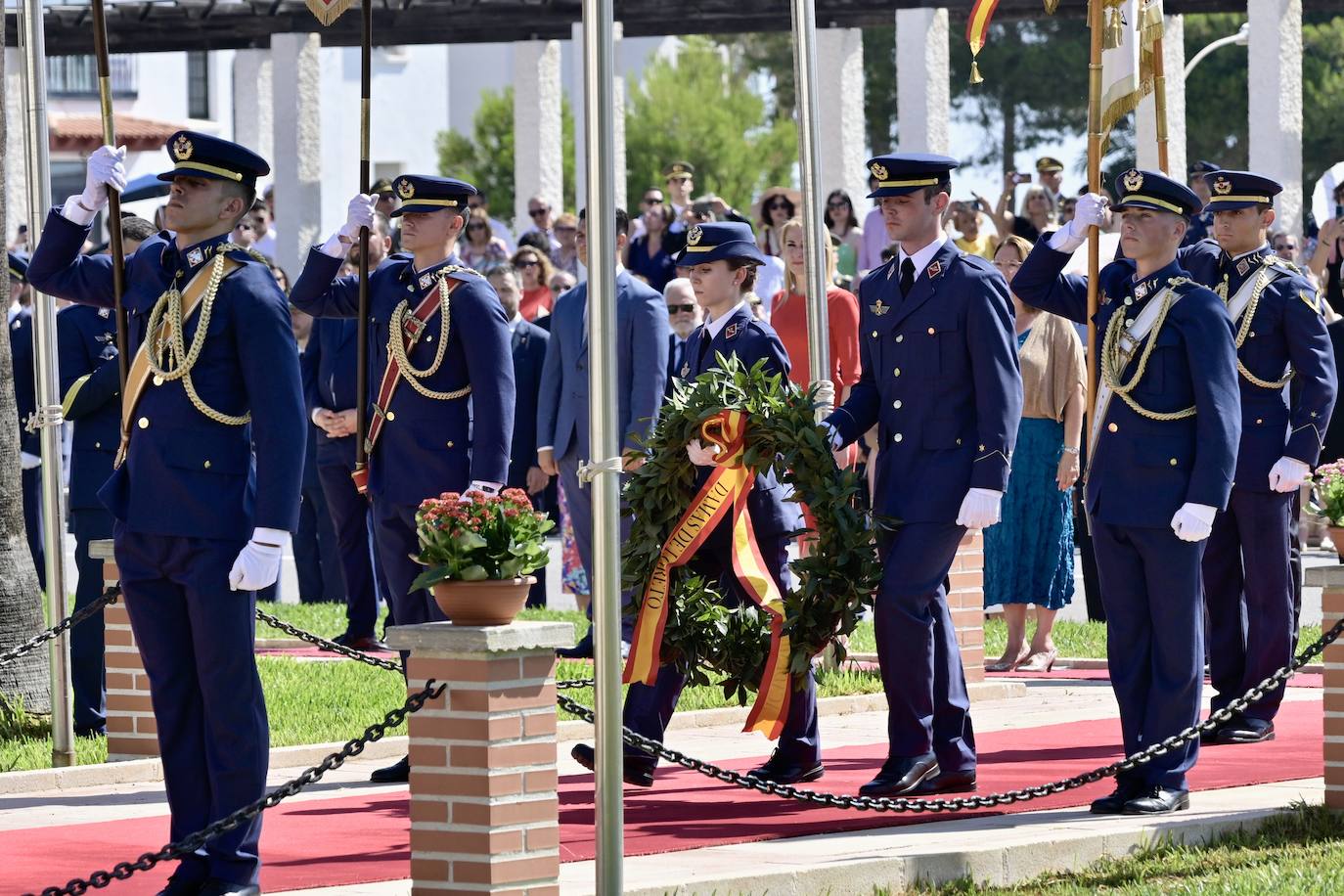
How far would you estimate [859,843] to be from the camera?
27.4 ft

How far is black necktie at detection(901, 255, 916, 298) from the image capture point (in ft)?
31.7

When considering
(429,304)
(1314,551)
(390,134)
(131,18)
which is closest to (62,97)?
(390,134)

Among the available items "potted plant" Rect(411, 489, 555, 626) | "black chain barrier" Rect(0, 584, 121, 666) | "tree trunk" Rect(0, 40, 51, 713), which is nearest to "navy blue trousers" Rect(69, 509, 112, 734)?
"tree trunk" Rect(0, 40, 51, 713)

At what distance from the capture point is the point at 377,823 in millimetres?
8898

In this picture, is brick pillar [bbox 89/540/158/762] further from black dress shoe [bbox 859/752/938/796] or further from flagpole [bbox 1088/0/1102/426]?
flagpole [bbox 1088/0/1102/426]

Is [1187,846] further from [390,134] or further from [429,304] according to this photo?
[390,134]

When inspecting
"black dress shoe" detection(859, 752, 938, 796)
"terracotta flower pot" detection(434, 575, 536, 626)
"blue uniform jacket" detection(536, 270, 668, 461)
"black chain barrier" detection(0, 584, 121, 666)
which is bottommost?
"black dress shoe" detection(859, 752, 938, 796)

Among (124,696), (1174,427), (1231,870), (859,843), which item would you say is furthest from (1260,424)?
(124,696)

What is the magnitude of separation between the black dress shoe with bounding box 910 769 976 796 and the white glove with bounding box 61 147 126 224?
3741mm

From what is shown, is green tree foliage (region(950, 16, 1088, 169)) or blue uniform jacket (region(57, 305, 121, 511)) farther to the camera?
green tree foliage (region(950, 16, 1088, 169))

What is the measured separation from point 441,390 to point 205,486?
2.41 metres

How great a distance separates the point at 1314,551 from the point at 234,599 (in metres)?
14.3

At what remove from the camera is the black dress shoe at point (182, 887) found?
292 inches

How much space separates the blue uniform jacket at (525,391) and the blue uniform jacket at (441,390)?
6040 millimetres
